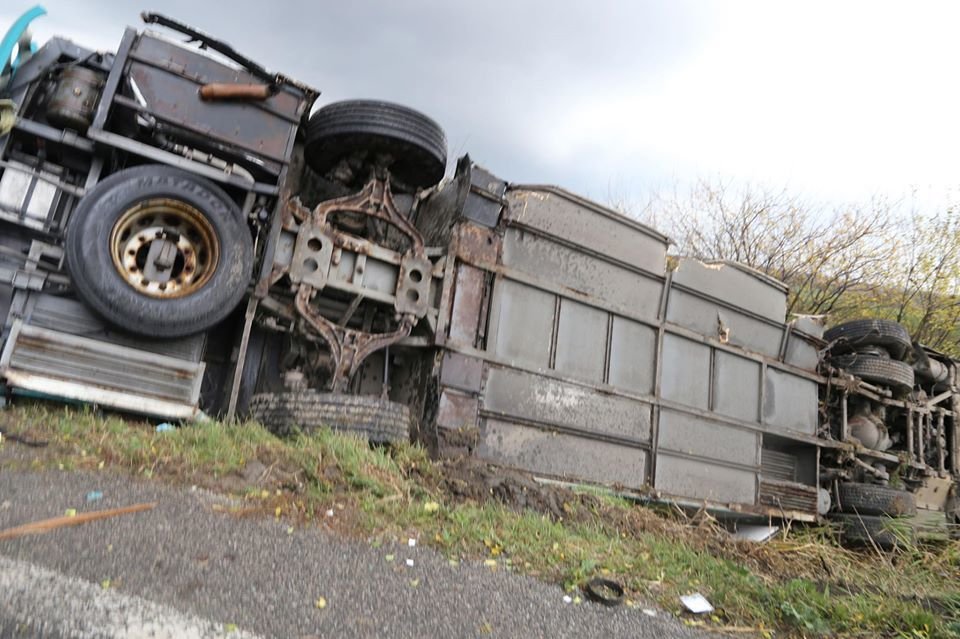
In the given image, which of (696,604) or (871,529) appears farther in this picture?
(871,529)

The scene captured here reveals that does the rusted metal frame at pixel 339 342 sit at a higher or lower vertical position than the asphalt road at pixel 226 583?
higher

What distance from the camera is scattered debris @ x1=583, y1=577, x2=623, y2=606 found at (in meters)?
2.74

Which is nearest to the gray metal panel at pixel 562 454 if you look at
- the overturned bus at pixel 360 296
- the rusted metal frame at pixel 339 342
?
the overturned bus at pixel 360 296

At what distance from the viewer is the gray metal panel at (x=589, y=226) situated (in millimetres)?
5879

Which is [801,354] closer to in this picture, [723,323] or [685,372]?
[723,323]

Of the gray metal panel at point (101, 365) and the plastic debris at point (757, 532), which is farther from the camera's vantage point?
the plastic debris at point (757, 532)

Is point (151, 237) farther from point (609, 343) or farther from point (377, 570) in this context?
point (609, 343)

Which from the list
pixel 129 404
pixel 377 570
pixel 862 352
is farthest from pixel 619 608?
pixel 862 352

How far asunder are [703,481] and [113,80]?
21.0 feet

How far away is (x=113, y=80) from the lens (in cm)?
419

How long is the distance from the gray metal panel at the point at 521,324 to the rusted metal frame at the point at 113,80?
3224 millimetres

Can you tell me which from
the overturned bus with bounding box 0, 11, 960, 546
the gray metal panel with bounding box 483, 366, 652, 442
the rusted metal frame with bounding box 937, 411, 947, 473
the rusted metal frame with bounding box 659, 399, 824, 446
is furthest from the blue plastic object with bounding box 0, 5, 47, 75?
the rusted metal frame with bounding box 937, 411, 947, 473

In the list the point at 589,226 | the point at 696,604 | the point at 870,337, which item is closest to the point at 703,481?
the point at 589,226

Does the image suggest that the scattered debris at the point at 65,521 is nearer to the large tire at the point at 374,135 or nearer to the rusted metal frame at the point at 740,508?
the large tire at the point at 374,135
